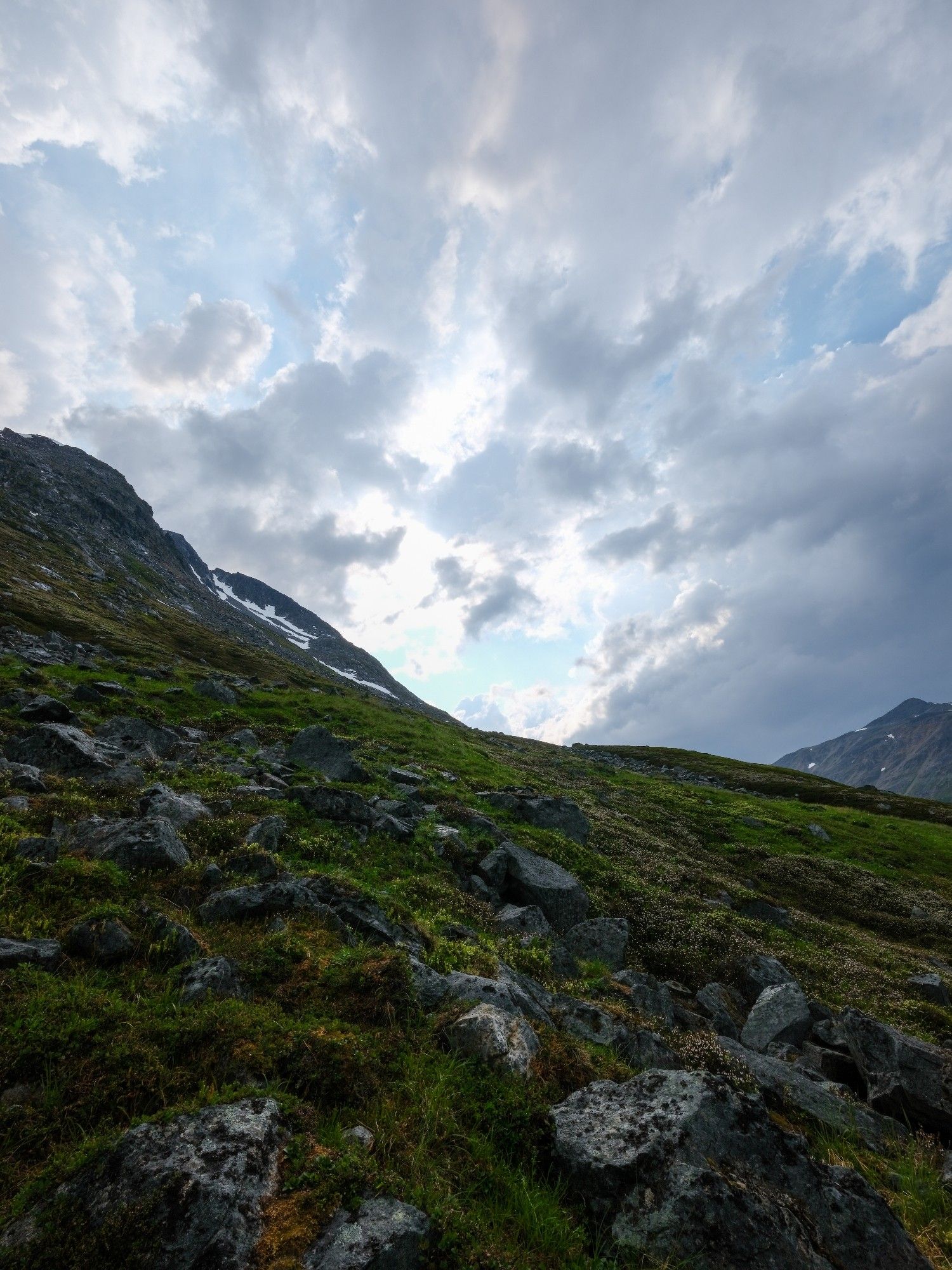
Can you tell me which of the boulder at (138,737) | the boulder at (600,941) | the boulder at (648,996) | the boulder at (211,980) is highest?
the boulder at (138,737)

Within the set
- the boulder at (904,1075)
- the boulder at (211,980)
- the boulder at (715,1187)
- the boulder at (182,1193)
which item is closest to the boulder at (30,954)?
the boulder at (211,980)

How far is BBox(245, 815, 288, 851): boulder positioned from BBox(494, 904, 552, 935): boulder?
663 cm

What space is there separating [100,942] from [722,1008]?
14871 mm

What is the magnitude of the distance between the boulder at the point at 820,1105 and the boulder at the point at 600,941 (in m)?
5.42

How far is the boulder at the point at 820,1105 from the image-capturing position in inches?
363

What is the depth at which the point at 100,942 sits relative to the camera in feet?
27.4

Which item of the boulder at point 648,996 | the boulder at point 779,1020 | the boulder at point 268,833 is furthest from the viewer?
the boulder at point 268,833

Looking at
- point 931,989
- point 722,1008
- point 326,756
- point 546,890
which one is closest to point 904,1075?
point 722,1008

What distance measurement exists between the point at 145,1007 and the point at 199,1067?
1.28 meters

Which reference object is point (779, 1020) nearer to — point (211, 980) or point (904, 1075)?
point (904, 1075)

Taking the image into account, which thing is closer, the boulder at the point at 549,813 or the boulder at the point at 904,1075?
the boulder at the point at 904,1075

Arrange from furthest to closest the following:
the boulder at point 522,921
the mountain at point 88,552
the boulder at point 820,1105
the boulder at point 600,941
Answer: the mountain at point 88,552 → the boulder at point 600,941 → the boulder at point 522,921 → the boulder at point 820,1105

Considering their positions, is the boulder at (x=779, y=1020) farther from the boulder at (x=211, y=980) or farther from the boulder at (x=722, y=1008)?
the boulder at (x=211, y=980)

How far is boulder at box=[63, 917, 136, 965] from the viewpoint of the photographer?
825 centimetres
